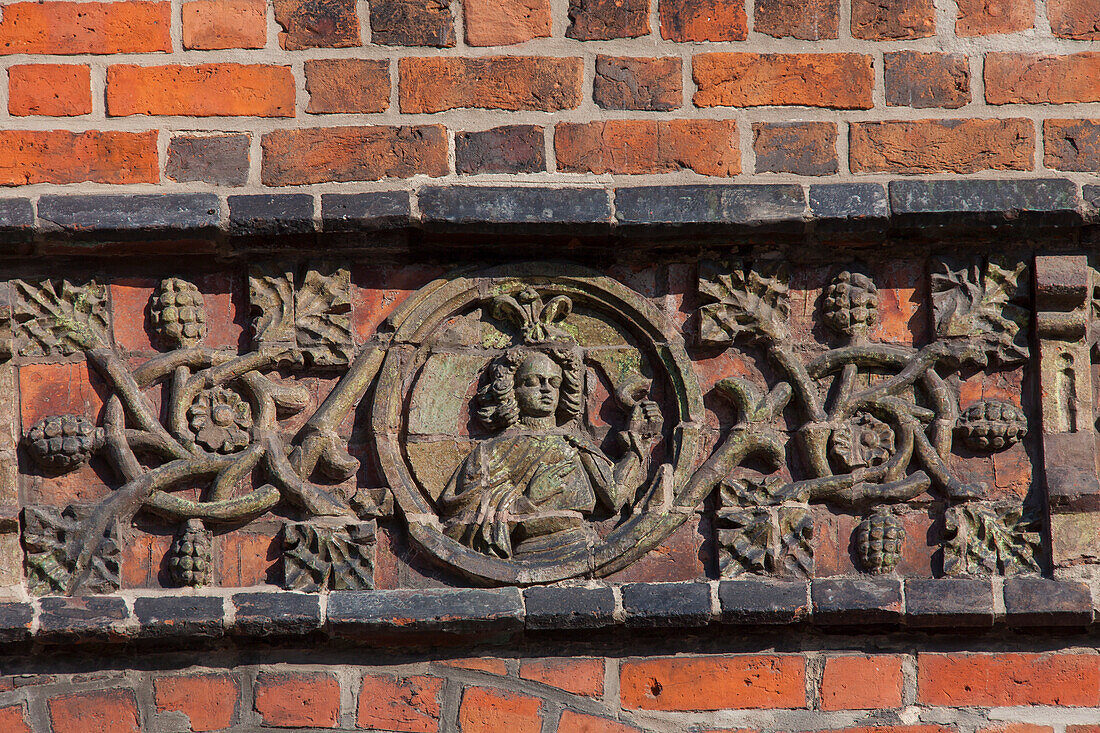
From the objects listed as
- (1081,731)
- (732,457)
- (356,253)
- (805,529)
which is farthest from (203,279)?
(1081,731)

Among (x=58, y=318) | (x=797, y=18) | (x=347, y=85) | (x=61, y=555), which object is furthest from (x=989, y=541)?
(x=58, y=318)

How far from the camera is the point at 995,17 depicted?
312cm

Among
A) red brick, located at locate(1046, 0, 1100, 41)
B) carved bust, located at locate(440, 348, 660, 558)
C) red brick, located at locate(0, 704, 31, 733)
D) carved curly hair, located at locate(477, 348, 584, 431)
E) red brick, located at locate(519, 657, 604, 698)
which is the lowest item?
red brick, located at locate(0, 704, 31, 733)

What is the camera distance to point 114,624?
2.81m

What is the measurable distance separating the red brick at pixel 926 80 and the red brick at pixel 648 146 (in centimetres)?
37

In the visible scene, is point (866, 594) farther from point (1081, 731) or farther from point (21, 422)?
point (21, 422)

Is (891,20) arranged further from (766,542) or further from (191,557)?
(191,557)

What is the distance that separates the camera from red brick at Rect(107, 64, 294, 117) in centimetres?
306

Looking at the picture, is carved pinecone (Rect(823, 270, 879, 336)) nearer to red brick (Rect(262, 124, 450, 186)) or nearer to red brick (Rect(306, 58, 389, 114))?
red brick (Rect(262, 124, 450, 186))

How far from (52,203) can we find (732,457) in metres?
1.55

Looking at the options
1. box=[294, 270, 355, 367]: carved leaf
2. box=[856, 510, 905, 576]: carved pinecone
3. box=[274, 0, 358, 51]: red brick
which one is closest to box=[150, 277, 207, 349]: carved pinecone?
box=[294, 270, 355, 367]: carved leaf

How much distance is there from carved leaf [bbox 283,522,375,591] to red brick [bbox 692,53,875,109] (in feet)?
3.97

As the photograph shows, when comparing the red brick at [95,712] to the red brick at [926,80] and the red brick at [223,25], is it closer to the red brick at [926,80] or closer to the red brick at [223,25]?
the red brick at [223,25]

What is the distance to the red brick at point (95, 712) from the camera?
283 cm
